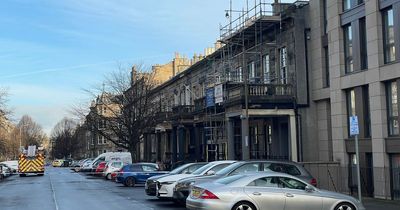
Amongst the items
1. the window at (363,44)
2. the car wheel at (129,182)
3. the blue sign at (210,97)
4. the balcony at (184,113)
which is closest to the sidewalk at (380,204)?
the window at (363,44)

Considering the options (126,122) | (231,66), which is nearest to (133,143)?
(126,122)

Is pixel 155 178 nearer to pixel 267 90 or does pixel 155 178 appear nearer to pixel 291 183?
pixel 291 183

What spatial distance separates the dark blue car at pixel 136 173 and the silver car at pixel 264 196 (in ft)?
59.4

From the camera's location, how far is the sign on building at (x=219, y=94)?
31.6m

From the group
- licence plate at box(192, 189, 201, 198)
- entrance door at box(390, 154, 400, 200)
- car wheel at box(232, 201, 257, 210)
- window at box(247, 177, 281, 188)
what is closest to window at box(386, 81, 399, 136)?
entrance door at box(390, 154, 400, 200)

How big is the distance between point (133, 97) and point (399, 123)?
38155 mm

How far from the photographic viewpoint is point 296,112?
28734 millimetres

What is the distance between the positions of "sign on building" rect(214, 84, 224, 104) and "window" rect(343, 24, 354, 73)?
8866 millimetres

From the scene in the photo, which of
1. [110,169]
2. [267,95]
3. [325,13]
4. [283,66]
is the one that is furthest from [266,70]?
[110,169]

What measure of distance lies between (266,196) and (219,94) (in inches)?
729

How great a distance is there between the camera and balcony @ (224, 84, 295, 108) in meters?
28.5

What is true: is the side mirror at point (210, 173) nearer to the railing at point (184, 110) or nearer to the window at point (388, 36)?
the window at point (388, 36)

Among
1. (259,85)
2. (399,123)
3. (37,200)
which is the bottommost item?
(37,200)

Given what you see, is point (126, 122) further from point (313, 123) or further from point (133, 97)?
point (313, 123)
